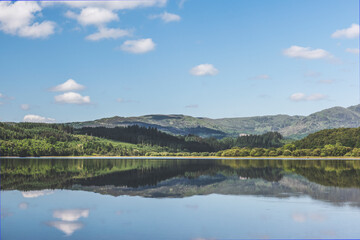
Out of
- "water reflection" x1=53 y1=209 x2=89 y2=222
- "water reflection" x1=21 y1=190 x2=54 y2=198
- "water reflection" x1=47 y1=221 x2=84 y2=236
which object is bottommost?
"water reflection" x1=47 y1=221 x2=84 y2=236

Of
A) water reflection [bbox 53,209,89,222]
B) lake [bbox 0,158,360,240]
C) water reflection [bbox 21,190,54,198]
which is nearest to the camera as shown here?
lake [bbox 0,158,360,240]

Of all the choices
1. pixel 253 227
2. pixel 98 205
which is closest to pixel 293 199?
pixel 253 227

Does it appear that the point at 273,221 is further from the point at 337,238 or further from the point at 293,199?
the point at 293,199

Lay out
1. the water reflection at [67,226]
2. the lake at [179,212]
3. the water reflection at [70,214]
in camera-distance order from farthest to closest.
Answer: the water reflection at [70,214] → the water reflection at [67,226] → the lake at [179,212]

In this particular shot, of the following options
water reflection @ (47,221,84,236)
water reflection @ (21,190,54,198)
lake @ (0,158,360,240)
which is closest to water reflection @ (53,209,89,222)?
lake @ (0,158,360,240)

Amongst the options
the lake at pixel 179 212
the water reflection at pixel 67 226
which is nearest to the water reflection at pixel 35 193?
the lake at pixel 179 212

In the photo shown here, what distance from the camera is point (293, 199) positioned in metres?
47.7

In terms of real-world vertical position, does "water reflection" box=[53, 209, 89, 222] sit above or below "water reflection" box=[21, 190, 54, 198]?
below

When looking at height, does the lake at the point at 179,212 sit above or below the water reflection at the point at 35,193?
below

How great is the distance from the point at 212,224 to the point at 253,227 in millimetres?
3523

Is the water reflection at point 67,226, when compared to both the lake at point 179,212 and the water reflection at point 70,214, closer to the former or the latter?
the lake at point 179,212

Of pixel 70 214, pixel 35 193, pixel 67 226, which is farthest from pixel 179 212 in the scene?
pixel 35 193

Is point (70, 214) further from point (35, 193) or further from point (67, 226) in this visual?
point (35, 193)

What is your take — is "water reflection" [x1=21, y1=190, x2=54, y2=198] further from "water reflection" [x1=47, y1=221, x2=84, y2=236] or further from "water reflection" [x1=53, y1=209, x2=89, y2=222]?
"water reflection" [x1=47, y1=221, x2=84, y2=236]
